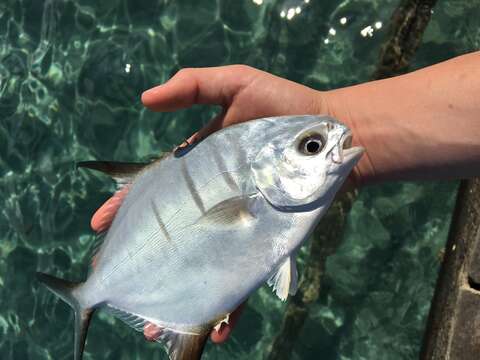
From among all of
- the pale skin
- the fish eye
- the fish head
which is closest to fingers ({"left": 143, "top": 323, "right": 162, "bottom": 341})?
the pale skin

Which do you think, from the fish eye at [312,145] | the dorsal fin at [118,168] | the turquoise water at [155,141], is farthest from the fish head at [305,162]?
the turquoise water at [155,141]

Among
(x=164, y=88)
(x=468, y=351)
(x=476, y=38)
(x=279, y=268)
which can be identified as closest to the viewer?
(x=279, y=268)

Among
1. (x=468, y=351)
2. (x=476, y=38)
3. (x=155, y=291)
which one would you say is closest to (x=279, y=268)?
(x=155, y=291)

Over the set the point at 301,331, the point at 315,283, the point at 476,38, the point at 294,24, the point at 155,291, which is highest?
the point at 155,291

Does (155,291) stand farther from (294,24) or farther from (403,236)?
(294,24)

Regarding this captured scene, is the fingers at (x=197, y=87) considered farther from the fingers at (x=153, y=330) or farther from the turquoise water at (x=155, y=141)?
the turquoise water at (x=155, y=141)

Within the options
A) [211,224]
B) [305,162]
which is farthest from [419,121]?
[211,224]

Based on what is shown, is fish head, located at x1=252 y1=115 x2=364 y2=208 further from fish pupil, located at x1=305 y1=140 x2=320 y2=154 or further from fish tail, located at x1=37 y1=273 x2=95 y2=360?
fish tail, located at x1=37 y1=273 x2=95 y2=360
